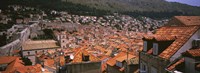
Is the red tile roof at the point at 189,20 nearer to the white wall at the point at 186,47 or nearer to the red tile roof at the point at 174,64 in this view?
the white wall at the point at 186,47

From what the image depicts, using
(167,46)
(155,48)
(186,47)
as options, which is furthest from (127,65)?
(186,47)

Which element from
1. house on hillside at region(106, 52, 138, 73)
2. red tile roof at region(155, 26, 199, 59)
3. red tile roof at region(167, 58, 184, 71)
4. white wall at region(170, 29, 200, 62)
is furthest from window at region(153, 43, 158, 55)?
house on hillside at region(106, 52, 138, 73)

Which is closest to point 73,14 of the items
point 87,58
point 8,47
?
point 8,47

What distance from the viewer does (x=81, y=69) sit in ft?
79.1

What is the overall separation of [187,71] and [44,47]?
78.3 m

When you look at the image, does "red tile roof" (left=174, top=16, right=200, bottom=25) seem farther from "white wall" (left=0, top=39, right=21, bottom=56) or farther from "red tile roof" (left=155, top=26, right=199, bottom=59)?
"white wall" (left=0, top=39, right=21, bottom=56)

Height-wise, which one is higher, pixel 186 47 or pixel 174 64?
pixel 186 47

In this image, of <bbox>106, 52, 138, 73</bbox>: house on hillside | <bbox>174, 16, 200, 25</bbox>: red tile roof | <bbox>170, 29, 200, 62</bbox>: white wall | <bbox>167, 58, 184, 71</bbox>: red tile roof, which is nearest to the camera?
<bbox>167, 58, 184, 71</bbox>: red tile roof

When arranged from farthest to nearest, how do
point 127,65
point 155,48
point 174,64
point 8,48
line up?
1. point 8,48
2. point 127,65
3. point 155,48
4. point 174,64

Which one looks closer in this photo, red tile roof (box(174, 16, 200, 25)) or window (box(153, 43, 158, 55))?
window (box(153, 43, 158, 55))

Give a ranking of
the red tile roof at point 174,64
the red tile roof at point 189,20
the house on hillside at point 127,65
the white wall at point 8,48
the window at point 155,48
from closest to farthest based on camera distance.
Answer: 1. the red tile roof at point 174,64
2. the window at point 155,48
3. the red tile roof at point 189,20
4. the house on hillside at point 127,65
5. the white wall at point 8,48

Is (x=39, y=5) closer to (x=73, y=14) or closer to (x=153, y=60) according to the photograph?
(x=73, y=14)

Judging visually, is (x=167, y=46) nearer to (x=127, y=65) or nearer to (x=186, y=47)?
(x=186, y=47)

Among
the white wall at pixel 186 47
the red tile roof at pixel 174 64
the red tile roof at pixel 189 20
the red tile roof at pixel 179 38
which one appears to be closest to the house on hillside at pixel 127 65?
the red tile roof at pixel 189 20
